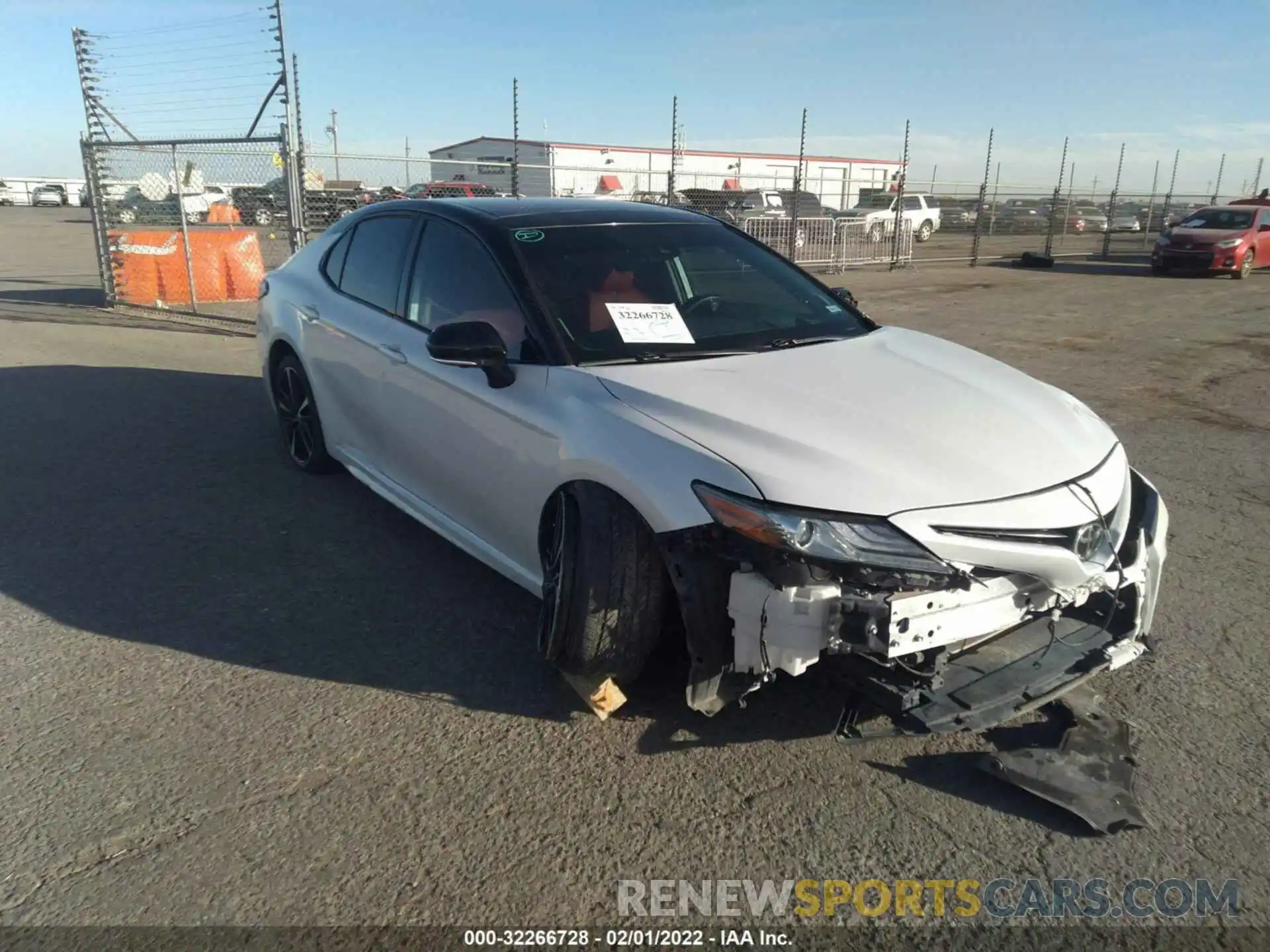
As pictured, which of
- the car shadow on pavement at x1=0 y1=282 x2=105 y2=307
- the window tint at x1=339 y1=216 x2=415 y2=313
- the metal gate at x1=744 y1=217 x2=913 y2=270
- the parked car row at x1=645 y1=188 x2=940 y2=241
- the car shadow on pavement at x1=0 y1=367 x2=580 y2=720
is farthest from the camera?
the metal gate at x1=744 y1=217 x2=913 y2=270

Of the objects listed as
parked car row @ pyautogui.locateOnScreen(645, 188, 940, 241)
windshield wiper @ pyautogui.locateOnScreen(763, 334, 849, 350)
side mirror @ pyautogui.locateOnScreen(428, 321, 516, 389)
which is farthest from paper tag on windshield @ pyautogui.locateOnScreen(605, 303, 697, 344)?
parked car row @ pyautogui.locateOnScreen(645, 188, 940, 241)

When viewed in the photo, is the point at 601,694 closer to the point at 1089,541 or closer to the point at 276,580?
the point at 1089,541

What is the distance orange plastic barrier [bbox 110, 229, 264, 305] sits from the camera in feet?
41.5

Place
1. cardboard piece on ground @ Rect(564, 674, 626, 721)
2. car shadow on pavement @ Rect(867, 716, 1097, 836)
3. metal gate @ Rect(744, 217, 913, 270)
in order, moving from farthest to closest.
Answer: metal gate @ Rect(744, 217, 913, 270)
cardboard piece on ground @ Rect(564, 674, 626, 721)
car shadow on pavement @ Rect(867, 716, 1097, 836)

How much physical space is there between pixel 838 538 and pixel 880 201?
3071cm

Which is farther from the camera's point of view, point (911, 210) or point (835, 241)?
point (911, 210)

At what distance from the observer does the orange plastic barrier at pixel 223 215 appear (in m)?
13.0

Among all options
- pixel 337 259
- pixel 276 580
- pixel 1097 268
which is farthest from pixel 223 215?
pixel 1097 268

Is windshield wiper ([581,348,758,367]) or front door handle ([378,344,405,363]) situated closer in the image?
windshield wiper ([581,348,758,367])

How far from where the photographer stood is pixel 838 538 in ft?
8.13

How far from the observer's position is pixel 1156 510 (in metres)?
3.13

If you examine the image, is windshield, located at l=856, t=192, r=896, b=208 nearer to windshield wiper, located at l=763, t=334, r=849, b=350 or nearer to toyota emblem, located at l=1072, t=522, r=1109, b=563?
windshield wiper, located at l=763, t=334, r=849, b=350

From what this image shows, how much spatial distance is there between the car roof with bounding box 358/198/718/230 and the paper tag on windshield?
0.65m

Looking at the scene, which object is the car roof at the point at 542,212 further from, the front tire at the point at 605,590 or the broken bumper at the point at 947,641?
the broken bumper at the point at 947,641
